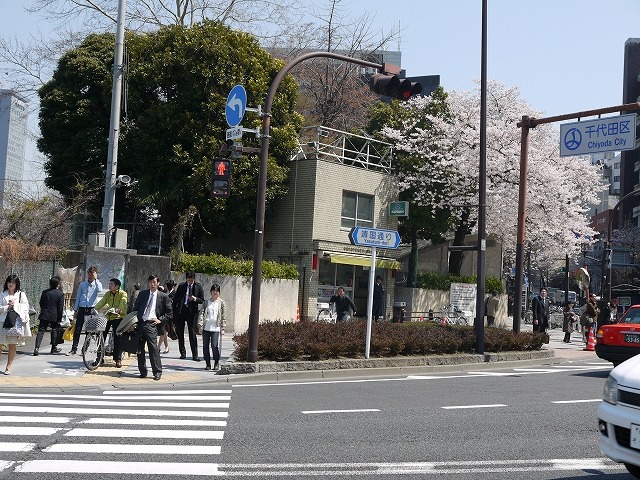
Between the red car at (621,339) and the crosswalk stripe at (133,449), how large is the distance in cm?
1139

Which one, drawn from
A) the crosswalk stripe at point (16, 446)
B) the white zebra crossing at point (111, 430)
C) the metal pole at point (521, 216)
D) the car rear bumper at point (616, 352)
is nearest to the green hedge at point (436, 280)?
the metal pole at point (521, 216)

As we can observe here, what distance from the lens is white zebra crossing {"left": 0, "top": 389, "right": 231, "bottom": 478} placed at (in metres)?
7.48

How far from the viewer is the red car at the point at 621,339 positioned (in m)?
17.1

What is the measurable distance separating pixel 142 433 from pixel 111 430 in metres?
0.41

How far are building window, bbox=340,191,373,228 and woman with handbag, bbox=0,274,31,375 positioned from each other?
62.7 ft

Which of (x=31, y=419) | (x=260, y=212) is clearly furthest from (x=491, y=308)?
(x=31, y=419)

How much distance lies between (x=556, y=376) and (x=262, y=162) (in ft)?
25.5

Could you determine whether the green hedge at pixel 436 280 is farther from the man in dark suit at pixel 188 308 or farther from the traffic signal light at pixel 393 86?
the traffic signal light at pixel 393 86

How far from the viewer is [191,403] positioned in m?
12.0

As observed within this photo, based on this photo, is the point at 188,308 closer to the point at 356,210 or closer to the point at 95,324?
the point at 95,324

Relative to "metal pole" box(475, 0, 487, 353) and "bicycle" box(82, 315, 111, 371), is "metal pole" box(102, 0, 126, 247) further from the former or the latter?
"metal pole" box(475, 0, 487, 353)

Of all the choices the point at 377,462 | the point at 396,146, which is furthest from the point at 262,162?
the point at 396,146

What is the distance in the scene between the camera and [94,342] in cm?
1573

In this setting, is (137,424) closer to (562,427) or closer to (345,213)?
(562,427)
